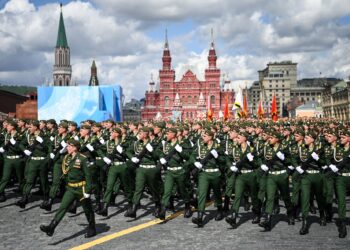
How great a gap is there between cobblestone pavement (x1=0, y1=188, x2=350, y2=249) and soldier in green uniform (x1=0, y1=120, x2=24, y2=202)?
1.23 meters

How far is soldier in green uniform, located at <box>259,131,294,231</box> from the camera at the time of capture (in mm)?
9492

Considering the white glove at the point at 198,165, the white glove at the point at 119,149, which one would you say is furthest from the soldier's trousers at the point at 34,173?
the white glove at the point at 198,165

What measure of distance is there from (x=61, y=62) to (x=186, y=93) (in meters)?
53.4

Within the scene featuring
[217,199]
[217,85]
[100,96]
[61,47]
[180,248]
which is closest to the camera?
[180,248]

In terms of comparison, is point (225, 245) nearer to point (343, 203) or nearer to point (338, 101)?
point (343, 203)

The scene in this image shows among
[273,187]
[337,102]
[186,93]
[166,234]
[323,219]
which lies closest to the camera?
[166,234]

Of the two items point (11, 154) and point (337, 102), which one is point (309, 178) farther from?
point (337, 102)

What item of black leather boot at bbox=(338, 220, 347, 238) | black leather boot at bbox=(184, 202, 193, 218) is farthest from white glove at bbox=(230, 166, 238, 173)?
black leather boot at bbox=(338, 220, 347, 238)

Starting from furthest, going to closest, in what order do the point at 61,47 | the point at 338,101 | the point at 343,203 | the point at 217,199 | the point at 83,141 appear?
the point at 61,47
the point at 338,101
the point at 83,141
the point at 217,199
the point at 343,203

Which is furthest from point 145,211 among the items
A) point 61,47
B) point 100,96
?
point 61,47

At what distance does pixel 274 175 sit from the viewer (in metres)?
9.77

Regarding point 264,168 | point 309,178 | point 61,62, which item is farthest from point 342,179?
point 61,62

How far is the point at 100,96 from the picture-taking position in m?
29.9

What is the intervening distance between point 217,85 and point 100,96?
9254 centimetres
